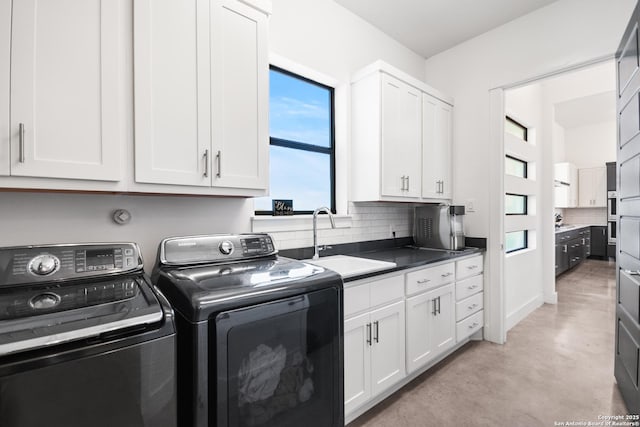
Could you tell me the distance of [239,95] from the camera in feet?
5.34

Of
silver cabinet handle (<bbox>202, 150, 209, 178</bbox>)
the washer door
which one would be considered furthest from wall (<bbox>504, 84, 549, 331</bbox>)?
silver cabinet handle (<bbox>202, 150, 209, 178</bbox>)

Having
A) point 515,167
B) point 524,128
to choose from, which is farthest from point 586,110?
point 515,167

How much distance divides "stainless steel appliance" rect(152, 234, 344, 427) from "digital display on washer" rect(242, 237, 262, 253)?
0.12m

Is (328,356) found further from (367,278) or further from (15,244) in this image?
(15,244)

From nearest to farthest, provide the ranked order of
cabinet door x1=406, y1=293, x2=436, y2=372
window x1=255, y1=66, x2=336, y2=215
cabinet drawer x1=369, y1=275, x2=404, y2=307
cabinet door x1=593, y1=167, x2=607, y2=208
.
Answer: cabinet drawer x1=369, y1=275, x2=404, y2=307
cabinet door x1=406, y1=293, x2=436, y2=372
window x1=255, y1=66, x2=336, y2=215
cabinet door x1=593, y1=167, x2=607, y2=208

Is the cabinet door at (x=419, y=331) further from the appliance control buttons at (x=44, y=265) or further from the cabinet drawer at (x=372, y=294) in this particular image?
the appliance control buttons at (x=44, y=265)

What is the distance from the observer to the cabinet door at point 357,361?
1721 mm

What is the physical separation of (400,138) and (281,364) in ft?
6.74

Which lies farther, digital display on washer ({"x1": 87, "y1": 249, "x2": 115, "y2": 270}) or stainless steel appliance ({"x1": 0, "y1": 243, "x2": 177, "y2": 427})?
digital display on washer ({"x1": 87, "y1": 249, "x2": 115, "y2": 270})

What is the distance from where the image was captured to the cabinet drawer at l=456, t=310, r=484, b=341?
2.63m

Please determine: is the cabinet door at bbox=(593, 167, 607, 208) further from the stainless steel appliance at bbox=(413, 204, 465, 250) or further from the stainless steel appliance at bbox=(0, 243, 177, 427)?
the stainless steel appliance at bbox=(0, 243, 177, 427)

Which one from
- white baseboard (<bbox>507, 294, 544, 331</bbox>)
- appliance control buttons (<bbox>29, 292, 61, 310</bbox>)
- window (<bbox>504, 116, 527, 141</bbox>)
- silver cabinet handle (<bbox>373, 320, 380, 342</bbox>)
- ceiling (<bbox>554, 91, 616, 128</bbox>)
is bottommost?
white baseboard (<bbox>507, 294, 544, 331</bbox>)

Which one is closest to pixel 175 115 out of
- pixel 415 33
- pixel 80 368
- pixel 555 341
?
pixel 80 368

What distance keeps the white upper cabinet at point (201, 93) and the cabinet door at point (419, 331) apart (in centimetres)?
138
